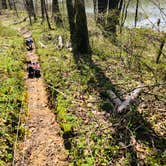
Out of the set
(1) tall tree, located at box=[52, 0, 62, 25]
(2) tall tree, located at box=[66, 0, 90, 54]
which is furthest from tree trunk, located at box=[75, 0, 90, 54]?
(1) tall tree, located at box=[52, 0, 62, 25]

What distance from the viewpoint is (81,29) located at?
13.6 meters

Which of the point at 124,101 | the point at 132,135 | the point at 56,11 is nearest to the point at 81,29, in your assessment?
the point at 124,101

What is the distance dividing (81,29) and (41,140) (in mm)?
7338

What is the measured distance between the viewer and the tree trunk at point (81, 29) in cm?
1305

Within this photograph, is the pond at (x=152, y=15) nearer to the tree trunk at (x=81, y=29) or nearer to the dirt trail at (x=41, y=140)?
Answer: the tree trunk at (x=81, y=29)

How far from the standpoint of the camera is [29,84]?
1177cm

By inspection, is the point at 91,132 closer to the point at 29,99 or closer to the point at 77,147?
the point at 77,147

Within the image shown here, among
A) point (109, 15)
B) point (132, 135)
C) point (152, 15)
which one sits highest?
point (109, 15)

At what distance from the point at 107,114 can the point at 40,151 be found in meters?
2.39

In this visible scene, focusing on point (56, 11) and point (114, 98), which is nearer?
point (114, 98)

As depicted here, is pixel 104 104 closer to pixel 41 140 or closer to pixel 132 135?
pixel 132 135

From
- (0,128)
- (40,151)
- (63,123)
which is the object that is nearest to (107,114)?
(63,123)

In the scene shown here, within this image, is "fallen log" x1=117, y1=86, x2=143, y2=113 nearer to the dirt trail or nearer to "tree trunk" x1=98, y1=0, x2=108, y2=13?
the dirt trail

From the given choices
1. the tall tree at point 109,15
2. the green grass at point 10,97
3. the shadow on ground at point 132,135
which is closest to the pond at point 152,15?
the tall tree at point 109,15
